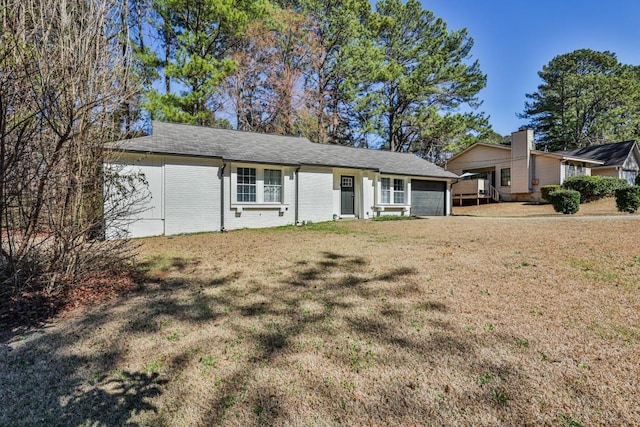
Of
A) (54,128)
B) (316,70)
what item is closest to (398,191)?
(316,70)

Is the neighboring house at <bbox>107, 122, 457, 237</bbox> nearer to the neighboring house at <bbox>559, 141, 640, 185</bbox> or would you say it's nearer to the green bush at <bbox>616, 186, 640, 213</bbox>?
the green bush at <bbox>616, 186, 640, 213</bbox>

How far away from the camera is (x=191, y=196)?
37.9 feet

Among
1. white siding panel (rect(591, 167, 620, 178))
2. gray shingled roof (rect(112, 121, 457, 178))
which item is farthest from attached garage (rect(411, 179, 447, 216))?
white siding panel (rect(591, 167, 620, 178))

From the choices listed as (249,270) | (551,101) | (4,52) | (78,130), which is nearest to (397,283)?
(249,270)

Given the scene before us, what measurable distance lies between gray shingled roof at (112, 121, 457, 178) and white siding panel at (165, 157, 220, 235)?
1.63ft

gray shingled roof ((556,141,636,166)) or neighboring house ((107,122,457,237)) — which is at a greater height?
gray shingled roof ((556,141,636,166))

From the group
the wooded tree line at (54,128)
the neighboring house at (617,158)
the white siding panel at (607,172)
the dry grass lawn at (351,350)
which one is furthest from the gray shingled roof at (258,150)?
the neighboring house at (617,158)

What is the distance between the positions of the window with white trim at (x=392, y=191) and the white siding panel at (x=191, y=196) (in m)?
8.79

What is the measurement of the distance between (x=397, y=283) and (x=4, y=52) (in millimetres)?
5897

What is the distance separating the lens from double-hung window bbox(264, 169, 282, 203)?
13.3 meters

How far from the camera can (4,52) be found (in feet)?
12.2

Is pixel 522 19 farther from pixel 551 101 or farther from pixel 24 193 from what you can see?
pixel 551 101

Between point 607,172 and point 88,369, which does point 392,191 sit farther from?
point 607,172

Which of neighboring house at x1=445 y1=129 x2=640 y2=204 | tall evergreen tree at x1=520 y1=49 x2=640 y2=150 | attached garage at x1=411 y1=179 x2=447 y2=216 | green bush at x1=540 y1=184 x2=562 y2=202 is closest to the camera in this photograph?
attached garage at x1=411 y1=179 x2=447 y2=216
